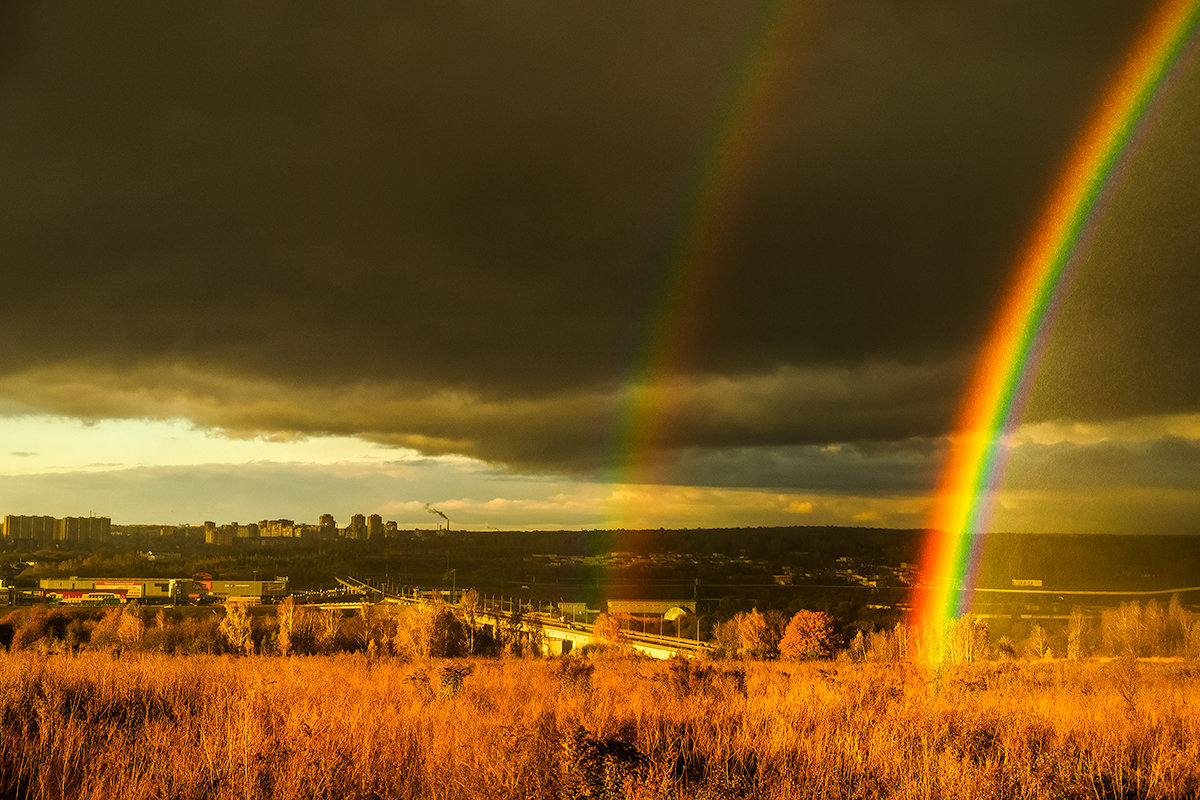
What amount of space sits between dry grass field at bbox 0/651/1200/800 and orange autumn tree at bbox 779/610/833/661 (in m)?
45.8

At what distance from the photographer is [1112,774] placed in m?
8.84

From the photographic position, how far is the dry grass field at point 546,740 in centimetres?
741

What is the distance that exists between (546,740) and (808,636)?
196 ft

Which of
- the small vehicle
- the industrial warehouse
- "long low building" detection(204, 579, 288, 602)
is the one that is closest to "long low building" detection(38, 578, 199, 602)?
the industrial warehouse

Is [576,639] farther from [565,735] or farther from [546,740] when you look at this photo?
[565,735]

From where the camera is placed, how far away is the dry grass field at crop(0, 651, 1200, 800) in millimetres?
7414

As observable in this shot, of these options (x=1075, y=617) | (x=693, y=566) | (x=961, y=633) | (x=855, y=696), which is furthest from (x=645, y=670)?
(x=693, y=566)

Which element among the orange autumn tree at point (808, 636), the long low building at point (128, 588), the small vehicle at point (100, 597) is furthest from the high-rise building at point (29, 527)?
the orange autumn tree at point (808, 636)

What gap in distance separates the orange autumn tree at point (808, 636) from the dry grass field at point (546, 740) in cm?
4577

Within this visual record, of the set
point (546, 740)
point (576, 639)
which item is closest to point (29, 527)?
point (576, 639)

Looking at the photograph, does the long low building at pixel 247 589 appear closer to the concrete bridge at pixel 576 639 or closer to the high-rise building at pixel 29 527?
the concrete bridge at pixel 576 639

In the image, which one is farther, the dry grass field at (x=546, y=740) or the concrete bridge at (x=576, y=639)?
the concrete bridge at (x=576, y=639)

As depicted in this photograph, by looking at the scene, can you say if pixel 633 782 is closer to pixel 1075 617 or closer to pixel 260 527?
pixel 1075 617

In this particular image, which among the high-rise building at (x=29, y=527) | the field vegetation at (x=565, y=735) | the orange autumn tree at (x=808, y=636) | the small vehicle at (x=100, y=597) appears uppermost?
the field vegetation at (x=565, y=735)
